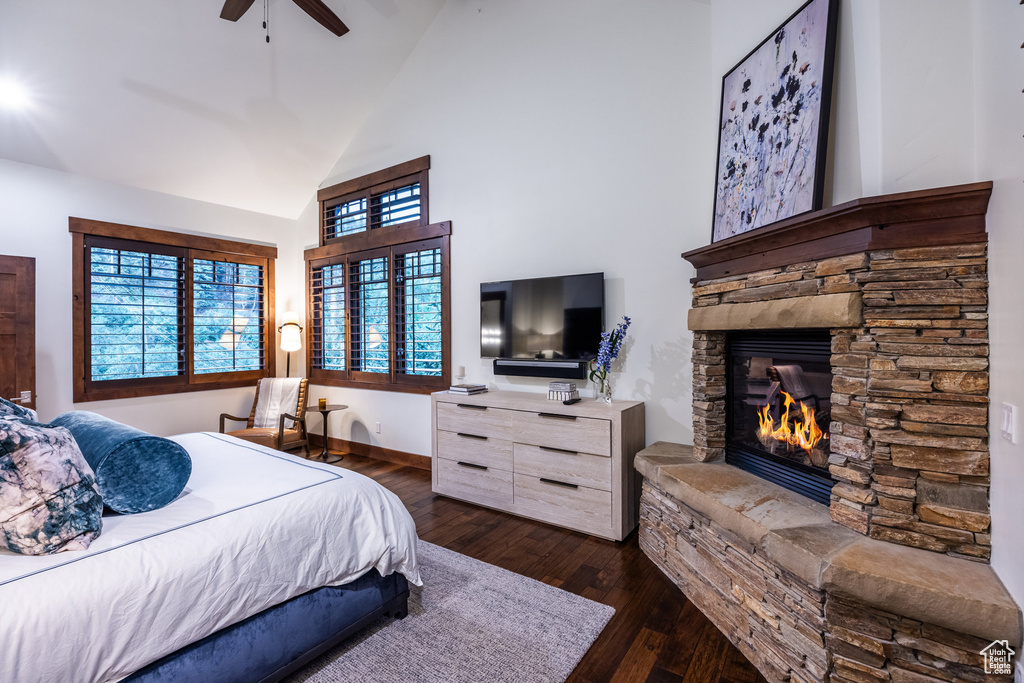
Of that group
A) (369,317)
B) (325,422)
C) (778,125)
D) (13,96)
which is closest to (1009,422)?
(778,125)

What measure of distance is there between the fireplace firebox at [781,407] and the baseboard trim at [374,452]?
271 cm

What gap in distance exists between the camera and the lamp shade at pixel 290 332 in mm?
4828

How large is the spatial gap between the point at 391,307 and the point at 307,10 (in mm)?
2323

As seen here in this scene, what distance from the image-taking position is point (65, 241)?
3.66 metres

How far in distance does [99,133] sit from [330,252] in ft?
6.44

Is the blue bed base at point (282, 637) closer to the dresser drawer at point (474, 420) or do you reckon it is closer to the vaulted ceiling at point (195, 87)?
the dresser drawer at point (474, 420)

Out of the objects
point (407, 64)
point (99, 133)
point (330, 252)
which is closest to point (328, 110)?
point (407, 64)

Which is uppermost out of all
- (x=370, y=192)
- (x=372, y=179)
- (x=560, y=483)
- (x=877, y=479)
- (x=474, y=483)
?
(x=372, y=179)

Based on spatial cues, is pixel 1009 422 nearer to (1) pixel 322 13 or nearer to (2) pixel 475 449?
(2) pixel 475 449

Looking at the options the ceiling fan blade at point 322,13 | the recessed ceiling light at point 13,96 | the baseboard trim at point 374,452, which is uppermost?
the ceiling fan blade at point 322,13

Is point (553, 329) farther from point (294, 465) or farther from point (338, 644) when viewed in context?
point (338, 644)

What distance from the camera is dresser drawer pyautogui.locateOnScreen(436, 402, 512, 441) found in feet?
10.0

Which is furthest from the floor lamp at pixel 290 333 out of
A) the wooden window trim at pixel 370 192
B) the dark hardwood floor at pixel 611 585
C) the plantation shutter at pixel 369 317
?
the dark hardwood floor at pixel 611 585

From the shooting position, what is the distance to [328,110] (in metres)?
4.29
